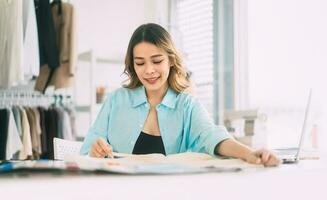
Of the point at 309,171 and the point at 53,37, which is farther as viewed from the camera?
the point at 53,37

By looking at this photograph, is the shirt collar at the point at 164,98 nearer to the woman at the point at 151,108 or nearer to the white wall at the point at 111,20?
the woman at the point at 151,108

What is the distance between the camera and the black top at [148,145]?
1.49m

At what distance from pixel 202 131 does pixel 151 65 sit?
1.05ft

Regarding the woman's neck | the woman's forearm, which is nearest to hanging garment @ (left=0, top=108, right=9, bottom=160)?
the woman's neck

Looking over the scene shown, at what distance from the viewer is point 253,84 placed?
3.33m

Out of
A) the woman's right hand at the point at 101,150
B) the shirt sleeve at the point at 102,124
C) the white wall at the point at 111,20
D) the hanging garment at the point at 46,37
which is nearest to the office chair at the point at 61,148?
the shirt sleeve at the point at 102,124

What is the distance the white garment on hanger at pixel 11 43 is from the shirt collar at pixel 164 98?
139 cm

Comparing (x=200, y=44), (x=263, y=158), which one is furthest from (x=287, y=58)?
(x=263, y=158)

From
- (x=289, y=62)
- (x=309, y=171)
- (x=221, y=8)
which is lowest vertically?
(x=309, y=171)

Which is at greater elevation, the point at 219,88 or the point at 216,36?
the point at 216,36

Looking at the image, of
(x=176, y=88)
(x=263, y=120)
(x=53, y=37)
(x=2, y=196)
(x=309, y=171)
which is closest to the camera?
(x=2, y=196)

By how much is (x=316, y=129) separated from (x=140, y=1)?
7.37 feet

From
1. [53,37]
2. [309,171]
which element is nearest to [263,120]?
[53,37]

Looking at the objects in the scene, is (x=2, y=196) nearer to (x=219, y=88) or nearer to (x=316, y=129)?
(x=316, y=129)
